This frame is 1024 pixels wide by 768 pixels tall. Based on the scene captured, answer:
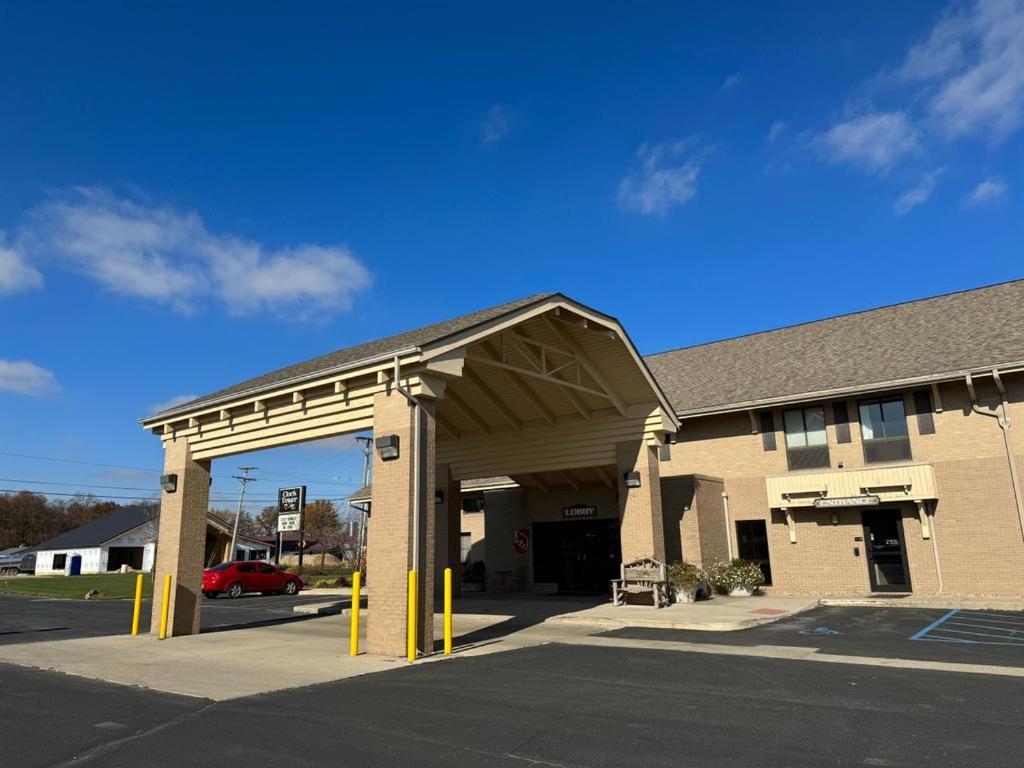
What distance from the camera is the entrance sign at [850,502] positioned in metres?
19.8

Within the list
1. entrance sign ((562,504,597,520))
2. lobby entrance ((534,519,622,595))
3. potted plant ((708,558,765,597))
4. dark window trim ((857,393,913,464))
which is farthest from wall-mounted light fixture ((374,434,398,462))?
dark window trim ((857,393,913,464))

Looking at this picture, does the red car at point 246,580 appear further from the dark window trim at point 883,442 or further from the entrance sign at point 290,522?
the dark window trim at point 883,442

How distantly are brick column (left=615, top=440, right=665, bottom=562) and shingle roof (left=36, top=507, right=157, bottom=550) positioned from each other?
58.3 m

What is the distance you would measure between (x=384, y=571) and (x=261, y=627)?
23.2 ft

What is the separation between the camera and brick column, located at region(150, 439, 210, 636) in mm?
14898

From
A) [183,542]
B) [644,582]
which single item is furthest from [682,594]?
[183,542]

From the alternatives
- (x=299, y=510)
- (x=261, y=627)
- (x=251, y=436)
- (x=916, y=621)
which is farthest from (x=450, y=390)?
(x=299, y=510)

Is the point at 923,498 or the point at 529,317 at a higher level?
the point at 529,317

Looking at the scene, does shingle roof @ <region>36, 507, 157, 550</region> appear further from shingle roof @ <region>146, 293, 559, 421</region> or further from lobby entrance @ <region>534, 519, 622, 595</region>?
shingle roof @ <region>146, 293, 559, 421</region>

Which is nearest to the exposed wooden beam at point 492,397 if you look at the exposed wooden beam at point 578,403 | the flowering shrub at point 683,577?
the exposed wooden beam at point 578,403

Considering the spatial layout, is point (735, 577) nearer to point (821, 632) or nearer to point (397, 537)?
point (821, 632)

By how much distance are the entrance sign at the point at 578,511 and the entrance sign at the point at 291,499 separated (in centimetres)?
2328

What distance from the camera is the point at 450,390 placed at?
18172mm

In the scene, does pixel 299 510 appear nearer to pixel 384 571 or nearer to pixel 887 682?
pixel 384 571
